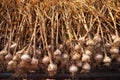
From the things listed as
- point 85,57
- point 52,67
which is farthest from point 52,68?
point 85,57

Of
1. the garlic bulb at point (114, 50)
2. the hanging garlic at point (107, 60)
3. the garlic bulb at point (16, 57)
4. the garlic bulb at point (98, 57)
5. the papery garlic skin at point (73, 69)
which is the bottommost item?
the papery garlic skin at point (73, 69)

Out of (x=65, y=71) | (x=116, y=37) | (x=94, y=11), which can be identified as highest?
Answer: (x=94, y=11)

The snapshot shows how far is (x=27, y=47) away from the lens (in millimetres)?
1036

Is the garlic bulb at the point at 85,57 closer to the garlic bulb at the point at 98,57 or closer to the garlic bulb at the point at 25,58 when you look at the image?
the garlic bulb at the point at 98,57

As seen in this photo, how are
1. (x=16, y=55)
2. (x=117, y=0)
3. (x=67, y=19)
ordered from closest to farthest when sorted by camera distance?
(x=16, y=55) < (x=67, y=19) < (x=117, y=0)

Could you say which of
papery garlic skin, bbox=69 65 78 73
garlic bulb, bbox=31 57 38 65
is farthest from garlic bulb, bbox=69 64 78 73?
garlic bulb, bbox=31 57 38 65

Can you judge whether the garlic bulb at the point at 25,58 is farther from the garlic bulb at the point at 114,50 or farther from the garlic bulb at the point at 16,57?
the garlic bulb at the point at 114,50

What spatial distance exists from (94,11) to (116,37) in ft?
0.43

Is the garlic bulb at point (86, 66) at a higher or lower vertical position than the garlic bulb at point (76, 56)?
lower

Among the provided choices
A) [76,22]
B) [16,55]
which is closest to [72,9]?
[76,22]

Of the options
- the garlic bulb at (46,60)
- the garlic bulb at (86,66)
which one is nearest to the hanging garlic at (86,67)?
the garlic bulb at (86,66)

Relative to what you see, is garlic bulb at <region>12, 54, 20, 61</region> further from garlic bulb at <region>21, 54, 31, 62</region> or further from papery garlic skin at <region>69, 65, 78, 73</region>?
papery garlic skin at <region>69, 65, 78, 73</region>

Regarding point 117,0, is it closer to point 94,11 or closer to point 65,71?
point 94,11

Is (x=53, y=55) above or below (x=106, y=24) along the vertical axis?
below
